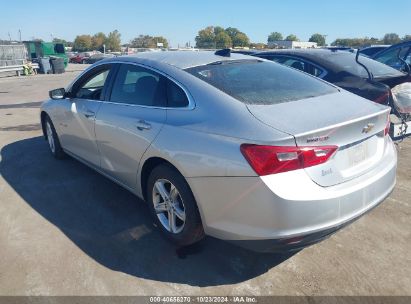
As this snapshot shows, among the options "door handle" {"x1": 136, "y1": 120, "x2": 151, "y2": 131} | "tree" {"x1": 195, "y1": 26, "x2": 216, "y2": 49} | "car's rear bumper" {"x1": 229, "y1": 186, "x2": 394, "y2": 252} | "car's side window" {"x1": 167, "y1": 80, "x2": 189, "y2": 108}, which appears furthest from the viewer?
"tree" {"x1": 195, "y1": 26, "x2": 216, "y2": 49}

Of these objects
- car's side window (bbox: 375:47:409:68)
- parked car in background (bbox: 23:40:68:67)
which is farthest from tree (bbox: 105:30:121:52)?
car's side window (bbox: 375:47:409:68)

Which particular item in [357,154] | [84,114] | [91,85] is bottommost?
[357,154]

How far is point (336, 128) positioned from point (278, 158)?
50cm

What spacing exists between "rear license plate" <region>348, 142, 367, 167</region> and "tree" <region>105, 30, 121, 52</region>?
122 m

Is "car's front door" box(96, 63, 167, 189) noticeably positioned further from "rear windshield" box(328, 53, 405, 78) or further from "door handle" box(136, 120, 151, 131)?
"rear windshield" box(328, 53, 405, 78)

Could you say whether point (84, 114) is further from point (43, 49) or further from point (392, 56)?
point (43, 49)

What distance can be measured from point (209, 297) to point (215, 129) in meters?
1.19

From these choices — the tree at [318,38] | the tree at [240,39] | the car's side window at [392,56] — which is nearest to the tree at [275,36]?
the tree at [318,38]

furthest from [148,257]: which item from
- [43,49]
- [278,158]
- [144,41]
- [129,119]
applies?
[144,41]

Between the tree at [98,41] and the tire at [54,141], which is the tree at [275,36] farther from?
the tire at [54,141]

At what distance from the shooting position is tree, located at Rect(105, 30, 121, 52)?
11726cm

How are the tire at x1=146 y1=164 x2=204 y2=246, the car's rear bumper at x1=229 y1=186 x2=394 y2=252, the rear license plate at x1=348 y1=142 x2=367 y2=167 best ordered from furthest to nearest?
the tire at x1=146 y1=164 x2=204 y2=246, the rear license plate at x1=348 y1=142 x2=367 y2=167, the car's rear bumper at x1=229 y1=186 x2=394 y2=252

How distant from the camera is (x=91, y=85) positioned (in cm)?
461

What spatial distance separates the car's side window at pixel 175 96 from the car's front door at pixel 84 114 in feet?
3.78
